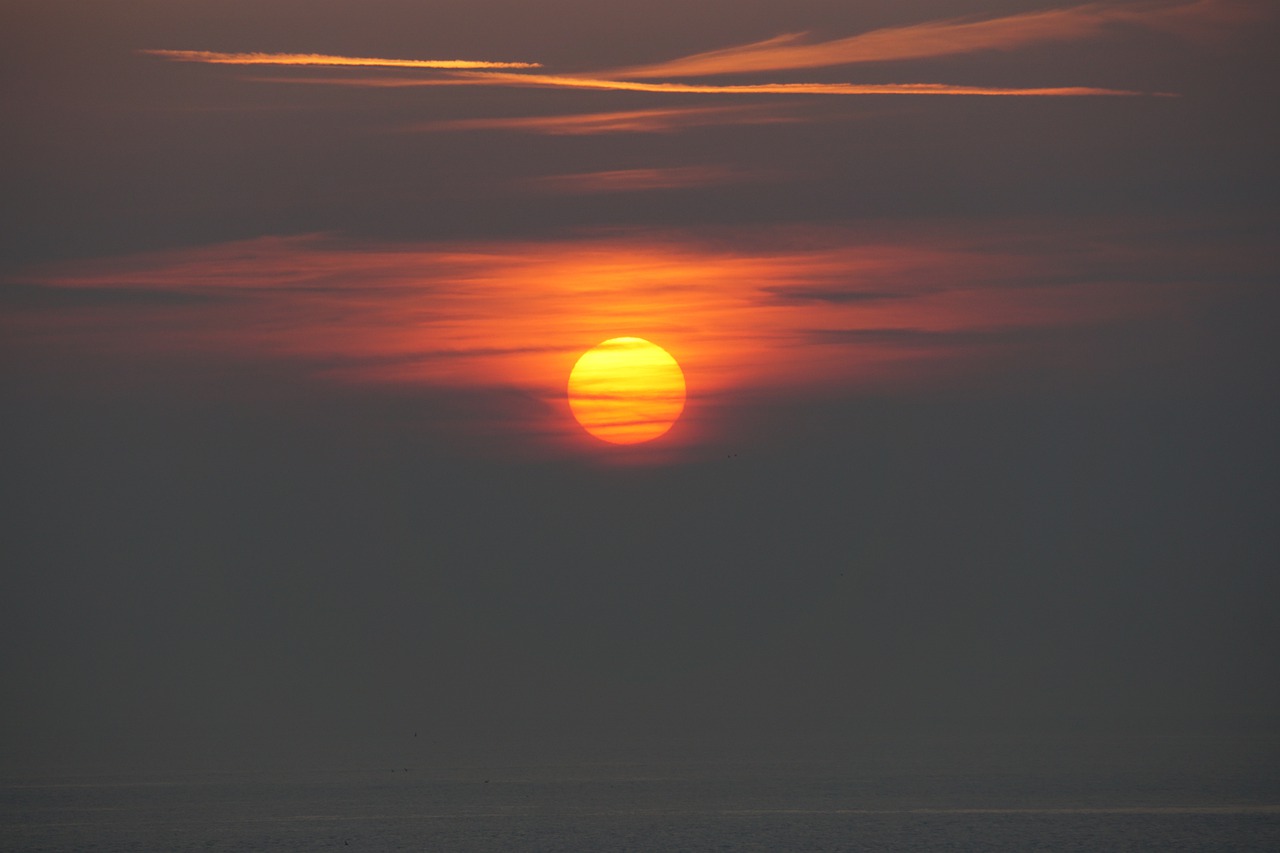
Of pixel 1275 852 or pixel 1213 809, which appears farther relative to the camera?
pixel 1213 809

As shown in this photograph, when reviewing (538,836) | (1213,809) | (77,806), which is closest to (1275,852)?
(1213,809)

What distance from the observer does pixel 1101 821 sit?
15475 centimetres

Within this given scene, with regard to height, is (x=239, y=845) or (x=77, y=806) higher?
(x=77, y=806)

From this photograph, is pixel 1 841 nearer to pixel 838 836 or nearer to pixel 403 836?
pixel 403 836

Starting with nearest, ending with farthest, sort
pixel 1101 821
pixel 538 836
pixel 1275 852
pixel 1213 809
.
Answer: pixel 1275 852, pixel 538 836, pixel 1101 821, pixel 1213 809

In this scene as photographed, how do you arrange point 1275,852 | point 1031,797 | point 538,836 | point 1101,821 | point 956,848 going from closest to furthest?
point 1275,852, point 956,848, point 538,836, point 1101,821, point 1031,797

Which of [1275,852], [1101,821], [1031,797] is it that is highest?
[1031,797]

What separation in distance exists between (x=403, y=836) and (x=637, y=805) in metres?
44.9

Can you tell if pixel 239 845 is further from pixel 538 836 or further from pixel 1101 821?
pixel 1101 821

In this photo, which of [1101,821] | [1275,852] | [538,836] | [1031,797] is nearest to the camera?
[1275,852]

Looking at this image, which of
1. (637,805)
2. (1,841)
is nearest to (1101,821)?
(637,805)

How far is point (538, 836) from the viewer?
459 feet

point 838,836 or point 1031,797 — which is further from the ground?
point 1031,797

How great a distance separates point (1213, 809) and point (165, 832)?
110868 millimetres
